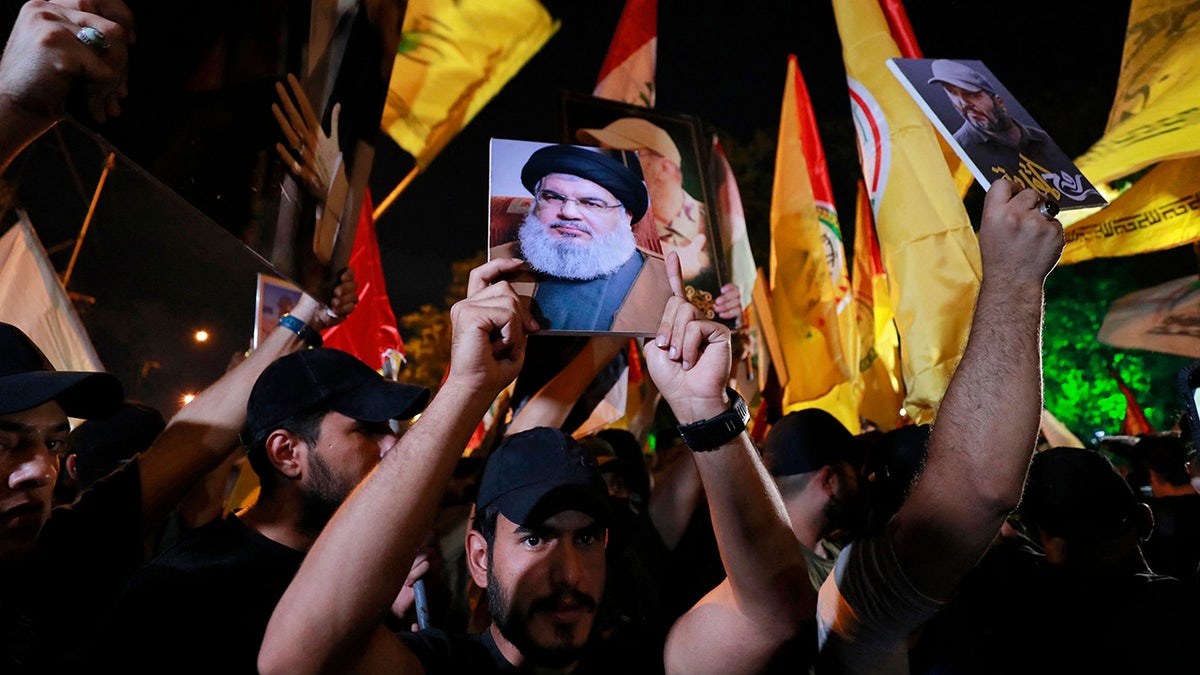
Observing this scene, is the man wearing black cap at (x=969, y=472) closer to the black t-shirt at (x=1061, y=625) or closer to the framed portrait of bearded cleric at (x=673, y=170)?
the black t-shirt at (x=1061, y=625)

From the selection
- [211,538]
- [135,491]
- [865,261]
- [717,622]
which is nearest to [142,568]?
[211,538]

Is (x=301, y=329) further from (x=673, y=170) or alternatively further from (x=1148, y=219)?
(x=1148, y=219)

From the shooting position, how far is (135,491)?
2.65 metres

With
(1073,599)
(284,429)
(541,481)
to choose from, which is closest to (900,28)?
(1073,599)

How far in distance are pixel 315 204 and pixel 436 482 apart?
135 centimetres

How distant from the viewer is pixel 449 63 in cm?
431

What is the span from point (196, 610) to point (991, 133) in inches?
107

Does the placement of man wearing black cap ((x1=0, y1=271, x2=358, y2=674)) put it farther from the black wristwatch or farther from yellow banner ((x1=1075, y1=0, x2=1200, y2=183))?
yellow banner ((x1=1075, y1=0, x2=1200, y2=183))

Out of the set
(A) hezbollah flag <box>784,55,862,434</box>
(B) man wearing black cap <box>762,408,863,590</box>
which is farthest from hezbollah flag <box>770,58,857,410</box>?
(B) man wearing black cap <box>762,408,863,590</box>

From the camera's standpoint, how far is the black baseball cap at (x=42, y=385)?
2.26m

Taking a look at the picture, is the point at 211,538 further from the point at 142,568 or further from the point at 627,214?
the point at 627,214

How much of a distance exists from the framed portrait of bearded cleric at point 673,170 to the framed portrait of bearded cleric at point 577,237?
0.16 m

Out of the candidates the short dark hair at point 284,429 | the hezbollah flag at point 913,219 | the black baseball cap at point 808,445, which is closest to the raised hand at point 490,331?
the short dark hair at point 284,429

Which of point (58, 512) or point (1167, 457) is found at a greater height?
point (58, 512)
